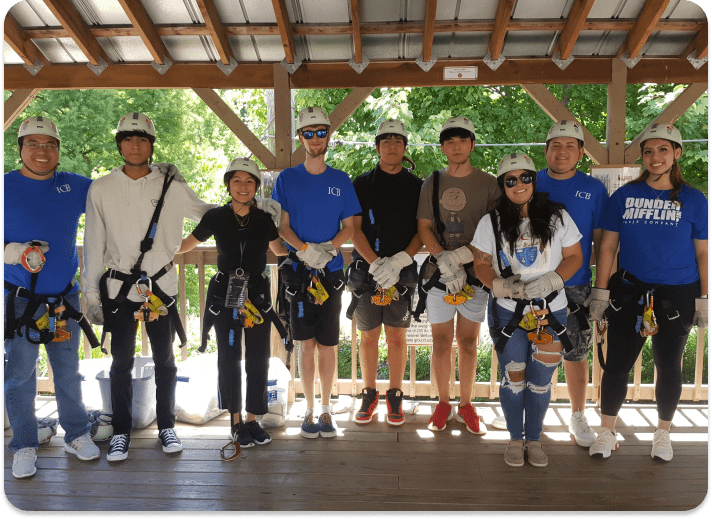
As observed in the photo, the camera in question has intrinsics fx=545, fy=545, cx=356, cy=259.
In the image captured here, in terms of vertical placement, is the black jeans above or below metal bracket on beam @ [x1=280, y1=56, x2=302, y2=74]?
below

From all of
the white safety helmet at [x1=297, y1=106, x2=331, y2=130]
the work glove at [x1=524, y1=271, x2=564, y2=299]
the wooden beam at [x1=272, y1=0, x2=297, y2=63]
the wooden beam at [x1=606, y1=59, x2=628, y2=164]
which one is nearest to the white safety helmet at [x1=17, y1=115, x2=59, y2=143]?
the white safety helmet at [x1=297, y1=106, x2=331, y2=130]

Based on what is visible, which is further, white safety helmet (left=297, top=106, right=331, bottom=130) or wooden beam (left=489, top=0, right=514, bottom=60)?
wooden beam (left=489, top=0, right=514, bottom=60)

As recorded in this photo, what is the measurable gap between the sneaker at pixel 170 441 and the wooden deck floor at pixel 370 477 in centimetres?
6

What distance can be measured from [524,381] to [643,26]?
9.32 ft

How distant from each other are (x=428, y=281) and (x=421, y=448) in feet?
3.86

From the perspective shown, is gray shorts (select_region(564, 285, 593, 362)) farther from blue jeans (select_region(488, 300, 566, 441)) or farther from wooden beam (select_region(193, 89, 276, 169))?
wooden beam (select_region(193, 89, 276, 169))

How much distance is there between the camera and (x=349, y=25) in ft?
13.8

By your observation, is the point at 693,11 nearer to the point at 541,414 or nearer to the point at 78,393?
the point at 541,414

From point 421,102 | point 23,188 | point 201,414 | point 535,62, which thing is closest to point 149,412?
point 201,414

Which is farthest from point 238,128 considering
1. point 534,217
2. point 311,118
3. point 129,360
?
point 534,217

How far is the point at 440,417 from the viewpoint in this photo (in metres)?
4.15

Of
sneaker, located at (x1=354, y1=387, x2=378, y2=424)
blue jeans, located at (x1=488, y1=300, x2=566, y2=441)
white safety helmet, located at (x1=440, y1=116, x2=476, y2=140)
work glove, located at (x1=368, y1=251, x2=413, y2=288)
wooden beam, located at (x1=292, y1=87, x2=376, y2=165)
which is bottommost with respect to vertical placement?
sneaker, located at (x1=354, y1=387, x2=378, y2=424)

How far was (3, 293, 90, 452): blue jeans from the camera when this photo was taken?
3.47 meters

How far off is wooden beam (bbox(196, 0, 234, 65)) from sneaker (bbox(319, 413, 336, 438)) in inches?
115
